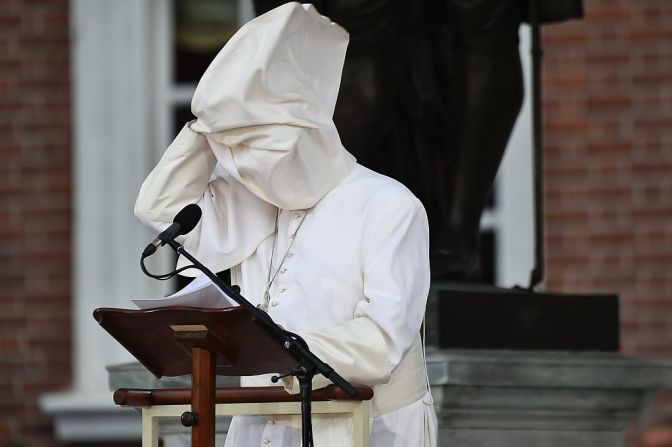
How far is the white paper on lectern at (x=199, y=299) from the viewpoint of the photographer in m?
3.30

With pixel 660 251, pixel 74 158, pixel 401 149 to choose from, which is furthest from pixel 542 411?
pixel 74 158


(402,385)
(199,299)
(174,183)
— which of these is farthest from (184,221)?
(402,385)

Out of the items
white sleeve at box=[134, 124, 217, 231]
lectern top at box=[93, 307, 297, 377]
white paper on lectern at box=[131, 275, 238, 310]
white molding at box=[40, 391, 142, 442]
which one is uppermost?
white sleeve at box=[134, 124, 217, 231]

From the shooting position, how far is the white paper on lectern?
3303mm

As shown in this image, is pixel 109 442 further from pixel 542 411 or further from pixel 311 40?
pixel 311 40

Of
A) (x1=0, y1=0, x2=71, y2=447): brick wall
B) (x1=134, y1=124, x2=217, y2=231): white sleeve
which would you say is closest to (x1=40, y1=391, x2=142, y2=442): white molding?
(x1=0, y1=0, x2=71, y2=447): brick wall

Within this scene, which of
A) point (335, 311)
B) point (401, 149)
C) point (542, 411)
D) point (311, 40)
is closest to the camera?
point (335, 311)

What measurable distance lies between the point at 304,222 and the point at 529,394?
1.30m

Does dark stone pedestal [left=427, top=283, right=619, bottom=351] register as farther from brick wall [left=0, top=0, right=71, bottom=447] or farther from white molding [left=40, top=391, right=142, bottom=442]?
brick wall [left=0, top=0, right=71, bottom=447]

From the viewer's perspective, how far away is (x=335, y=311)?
3.57 meters

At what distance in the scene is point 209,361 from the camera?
3.34 m

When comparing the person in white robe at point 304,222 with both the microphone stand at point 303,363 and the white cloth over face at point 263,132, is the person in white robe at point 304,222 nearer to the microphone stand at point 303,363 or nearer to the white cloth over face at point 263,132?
the white cloth over face at point 263,132

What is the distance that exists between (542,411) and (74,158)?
2.97m

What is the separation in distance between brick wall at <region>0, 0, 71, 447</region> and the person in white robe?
137 inches
